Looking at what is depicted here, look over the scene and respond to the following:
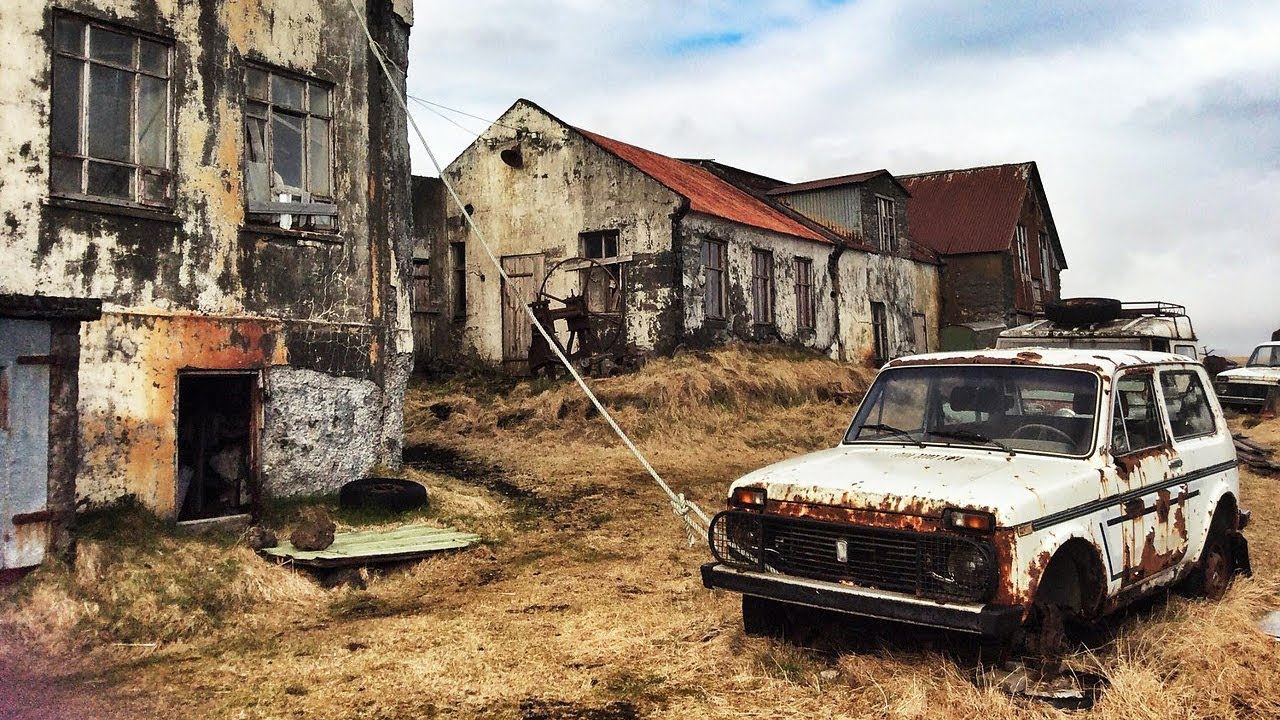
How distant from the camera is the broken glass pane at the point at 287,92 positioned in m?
10.2

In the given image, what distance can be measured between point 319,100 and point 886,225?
18805 mm

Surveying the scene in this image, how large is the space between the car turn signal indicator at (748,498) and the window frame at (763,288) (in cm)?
1536

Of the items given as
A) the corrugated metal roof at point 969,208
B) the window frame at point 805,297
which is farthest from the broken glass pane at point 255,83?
the corrugated metal roof at point 969,208

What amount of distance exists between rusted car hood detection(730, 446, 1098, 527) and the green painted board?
4.04 metres

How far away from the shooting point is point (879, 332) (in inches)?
1015

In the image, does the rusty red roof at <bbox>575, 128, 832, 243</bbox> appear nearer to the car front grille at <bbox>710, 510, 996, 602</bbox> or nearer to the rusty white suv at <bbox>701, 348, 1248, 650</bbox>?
the rusty white suv at <bbox>701, 348, 1248, 650</bbox>

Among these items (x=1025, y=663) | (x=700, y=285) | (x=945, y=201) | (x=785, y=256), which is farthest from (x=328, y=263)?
(x=945, y=201)

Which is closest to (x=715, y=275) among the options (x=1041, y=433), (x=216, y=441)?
(x=216, y=441)

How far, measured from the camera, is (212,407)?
33.5 feet

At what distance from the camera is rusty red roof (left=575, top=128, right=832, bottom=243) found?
64.6 ft

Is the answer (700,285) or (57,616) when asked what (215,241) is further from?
(700,285)

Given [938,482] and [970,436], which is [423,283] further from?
[938,482]

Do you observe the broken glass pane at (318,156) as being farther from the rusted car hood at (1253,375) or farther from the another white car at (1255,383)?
the rusted car hood at (1253,375)

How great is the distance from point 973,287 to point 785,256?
9.85 m
